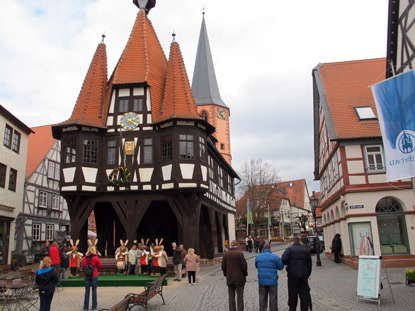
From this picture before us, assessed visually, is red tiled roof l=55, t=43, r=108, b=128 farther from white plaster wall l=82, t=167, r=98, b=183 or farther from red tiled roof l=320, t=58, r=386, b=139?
red tiled roof l=320, t=58, r=386, b=139

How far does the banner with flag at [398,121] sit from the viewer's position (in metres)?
11.1

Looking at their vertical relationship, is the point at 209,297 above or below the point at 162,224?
below

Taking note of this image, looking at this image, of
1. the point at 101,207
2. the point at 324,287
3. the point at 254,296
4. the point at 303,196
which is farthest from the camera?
the point at 303,196

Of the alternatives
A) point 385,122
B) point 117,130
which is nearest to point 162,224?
point 117,130

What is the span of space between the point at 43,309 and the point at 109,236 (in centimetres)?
1676

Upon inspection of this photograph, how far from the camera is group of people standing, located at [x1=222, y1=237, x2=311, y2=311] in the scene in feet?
28.0

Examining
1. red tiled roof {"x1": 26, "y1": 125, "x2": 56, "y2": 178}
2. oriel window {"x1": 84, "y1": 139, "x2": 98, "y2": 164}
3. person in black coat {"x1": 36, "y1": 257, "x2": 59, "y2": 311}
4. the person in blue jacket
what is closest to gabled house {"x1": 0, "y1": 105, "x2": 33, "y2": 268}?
red tiled roof {"x1": 26, "y1": 125, "x2": 56, "y2": 178}

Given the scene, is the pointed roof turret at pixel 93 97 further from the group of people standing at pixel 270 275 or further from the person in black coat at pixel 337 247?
the person in black coat at pixel 337 247

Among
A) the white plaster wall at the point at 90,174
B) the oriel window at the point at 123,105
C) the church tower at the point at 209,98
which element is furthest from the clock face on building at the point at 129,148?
the church tower at the point at 209,98

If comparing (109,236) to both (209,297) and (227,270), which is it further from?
(227,270)

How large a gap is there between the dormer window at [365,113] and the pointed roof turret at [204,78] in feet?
88.7

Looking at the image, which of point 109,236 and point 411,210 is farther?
point 109,236

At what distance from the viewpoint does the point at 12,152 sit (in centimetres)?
2534

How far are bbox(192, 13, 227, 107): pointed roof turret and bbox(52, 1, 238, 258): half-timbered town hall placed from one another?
24.3m
